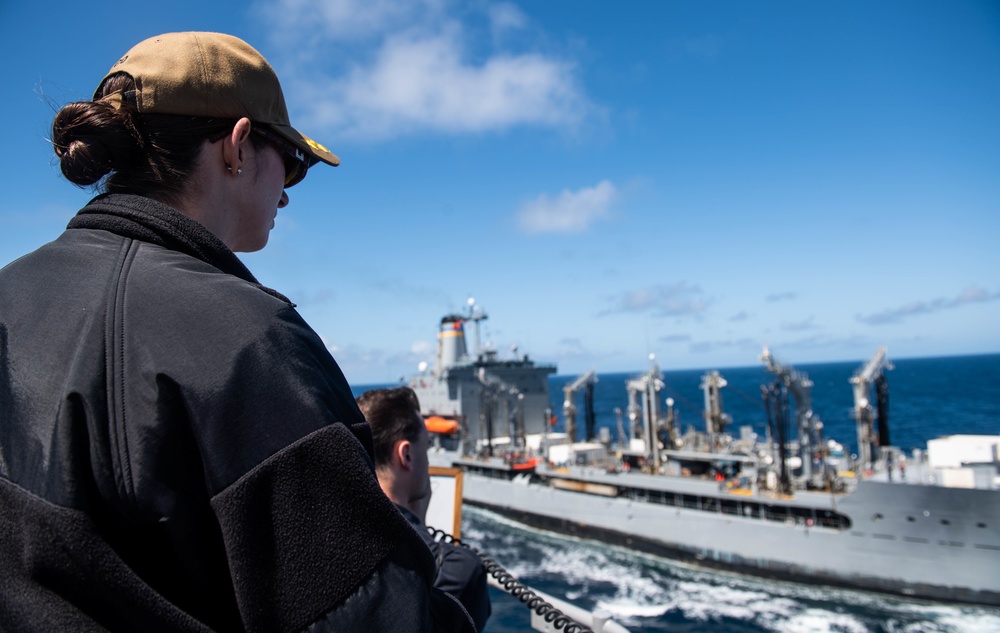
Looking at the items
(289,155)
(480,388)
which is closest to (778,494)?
(480,388)

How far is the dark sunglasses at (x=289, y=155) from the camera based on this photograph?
1.22 metres

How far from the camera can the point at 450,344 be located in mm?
39438

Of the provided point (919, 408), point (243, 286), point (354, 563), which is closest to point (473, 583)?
point (354, 563)

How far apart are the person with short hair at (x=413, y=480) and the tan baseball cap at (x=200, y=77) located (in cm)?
149

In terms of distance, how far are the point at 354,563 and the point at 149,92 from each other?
3.06 ft

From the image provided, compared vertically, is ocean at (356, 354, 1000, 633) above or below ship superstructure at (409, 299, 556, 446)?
below

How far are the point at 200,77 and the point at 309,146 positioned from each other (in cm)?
25

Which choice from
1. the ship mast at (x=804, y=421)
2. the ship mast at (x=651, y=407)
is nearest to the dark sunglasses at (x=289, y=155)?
the ship mast at (x=804, y=421)

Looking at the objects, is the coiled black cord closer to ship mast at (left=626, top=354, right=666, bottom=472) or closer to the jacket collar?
the jacket collar

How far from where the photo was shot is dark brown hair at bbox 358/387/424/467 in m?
2.47

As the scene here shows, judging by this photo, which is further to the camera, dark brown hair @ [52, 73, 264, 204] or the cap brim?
the cap brim

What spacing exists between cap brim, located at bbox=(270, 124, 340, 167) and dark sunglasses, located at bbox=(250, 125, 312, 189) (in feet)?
0.06

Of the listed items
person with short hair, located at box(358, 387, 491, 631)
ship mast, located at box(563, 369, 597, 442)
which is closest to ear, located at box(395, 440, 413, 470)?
person with short hair, located at box(358, 387, 491, 631)

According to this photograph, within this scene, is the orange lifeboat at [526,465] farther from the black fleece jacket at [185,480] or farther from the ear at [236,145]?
the black fleece jacket at [185,480]
